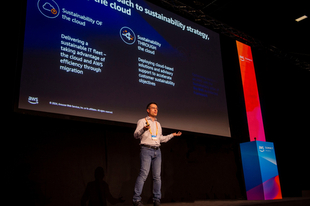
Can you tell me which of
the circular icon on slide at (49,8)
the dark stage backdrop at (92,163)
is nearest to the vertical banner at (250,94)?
the dark stage backdrop at (92,163)

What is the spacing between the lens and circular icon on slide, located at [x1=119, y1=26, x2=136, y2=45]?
384 centimetres

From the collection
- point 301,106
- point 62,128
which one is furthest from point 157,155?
point 301,106

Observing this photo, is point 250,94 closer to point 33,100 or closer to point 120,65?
point 120,65

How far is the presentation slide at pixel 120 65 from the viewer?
3.10m

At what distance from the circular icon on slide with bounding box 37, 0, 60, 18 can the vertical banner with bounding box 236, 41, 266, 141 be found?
12.9 feet

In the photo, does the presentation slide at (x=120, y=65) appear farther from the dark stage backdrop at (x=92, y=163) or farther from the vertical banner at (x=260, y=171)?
the vertical banner at (x=260, y=171)

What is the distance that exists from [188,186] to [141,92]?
5.78ft

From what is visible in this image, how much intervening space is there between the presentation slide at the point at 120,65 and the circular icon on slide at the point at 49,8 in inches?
0.5

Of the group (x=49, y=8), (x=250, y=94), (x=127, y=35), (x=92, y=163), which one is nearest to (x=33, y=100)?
(x=92, y=163)

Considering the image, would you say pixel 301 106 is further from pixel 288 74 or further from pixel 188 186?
pixel 188 186

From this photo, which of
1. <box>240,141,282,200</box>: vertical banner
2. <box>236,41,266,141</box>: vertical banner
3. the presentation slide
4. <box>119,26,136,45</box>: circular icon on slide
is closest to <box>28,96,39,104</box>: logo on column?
the presentation slide

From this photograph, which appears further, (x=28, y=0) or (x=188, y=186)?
(x=188, y=186)

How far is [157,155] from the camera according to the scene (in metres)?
3.12

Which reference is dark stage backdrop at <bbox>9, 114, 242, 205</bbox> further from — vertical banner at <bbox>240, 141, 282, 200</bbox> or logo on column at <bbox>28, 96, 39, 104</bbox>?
vertical banner at <bbox>240, 141, 282, 200</bbox>
